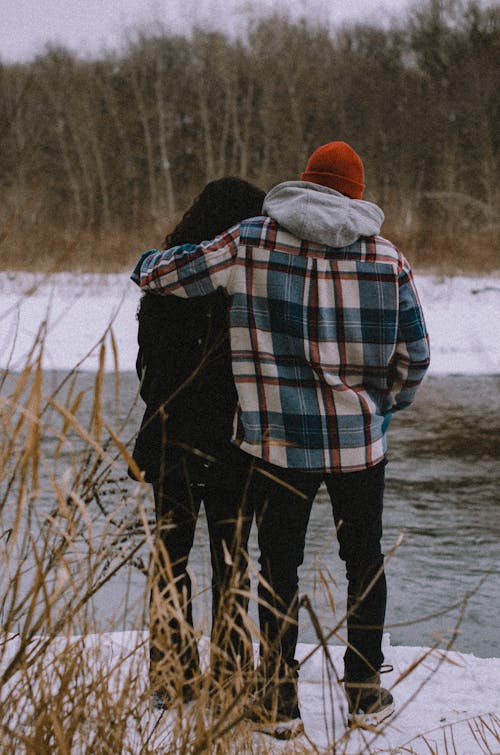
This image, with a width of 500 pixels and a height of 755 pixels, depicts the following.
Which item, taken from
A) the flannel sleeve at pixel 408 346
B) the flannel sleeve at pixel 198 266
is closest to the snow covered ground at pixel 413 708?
the flannel sleeve at pixel 408 346

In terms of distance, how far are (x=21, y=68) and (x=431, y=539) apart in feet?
95.8

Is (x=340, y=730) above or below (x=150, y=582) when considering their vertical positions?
below

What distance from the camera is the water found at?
3.31 metres

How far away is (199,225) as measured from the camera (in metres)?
2.41

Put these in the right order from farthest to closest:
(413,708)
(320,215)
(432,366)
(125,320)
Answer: (125,320)
(432,366)
(413,708)
(320,215)

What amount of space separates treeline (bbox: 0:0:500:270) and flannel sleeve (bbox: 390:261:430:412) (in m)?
20.2

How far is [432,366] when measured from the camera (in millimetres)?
9641

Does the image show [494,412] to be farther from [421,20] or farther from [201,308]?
[421,20]

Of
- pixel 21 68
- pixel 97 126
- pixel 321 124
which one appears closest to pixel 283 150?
pixel 321 124

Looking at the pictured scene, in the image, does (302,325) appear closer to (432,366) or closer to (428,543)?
(428,543)

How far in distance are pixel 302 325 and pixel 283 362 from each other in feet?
0.36

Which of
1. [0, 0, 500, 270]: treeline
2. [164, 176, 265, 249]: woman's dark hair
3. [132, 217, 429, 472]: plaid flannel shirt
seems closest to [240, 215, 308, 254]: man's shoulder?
[132, 217, 429, 472]: plaid flannel shirt

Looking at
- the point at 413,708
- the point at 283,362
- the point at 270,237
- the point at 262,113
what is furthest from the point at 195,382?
the point at 262,113

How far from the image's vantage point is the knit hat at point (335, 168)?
2.29 metres
